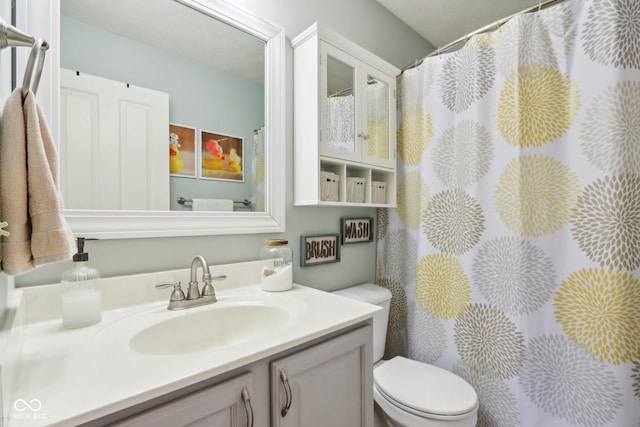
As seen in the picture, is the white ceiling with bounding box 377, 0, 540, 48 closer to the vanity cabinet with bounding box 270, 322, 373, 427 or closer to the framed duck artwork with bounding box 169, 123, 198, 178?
the framed duck artwork with bounding box 169, 123, 198, 178

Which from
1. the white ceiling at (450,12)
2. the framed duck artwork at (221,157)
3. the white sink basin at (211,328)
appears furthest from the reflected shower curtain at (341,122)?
the white ceiling at (450,12)

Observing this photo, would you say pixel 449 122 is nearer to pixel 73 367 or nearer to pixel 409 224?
pixel 409 224

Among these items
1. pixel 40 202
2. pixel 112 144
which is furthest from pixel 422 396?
pixel 112 144

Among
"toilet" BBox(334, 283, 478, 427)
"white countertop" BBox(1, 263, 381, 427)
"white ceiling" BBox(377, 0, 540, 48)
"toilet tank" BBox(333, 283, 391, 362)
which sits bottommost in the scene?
"toilet" BBox(334, 283, 478, 427)

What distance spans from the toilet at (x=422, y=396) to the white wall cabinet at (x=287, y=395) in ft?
0.82

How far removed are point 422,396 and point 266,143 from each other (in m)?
1.24

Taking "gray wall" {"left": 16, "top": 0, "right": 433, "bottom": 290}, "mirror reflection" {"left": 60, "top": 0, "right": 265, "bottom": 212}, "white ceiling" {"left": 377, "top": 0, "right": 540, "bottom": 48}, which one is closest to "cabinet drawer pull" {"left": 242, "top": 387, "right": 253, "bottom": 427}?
"gray wall" {"left": 16, "top": 0, "right": 433, "bottom": 290}

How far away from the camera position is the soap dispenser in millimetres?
771

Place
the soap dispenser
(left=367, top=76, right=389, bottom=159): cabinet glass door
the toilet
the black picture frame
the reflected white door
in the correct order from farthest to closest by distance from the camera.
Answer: (left=367, top=76, right=389, bottom=159): cabinet glass door
the black picture frame
the toilet
the reflected white door
the soap dispenser

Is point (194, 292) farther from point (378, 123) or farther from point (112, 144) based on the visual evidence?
point (378, 123)

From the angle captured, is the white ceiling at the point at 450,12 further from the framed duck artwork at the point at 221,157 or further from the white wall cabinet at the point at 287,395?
the white wall cabinet at the point at 287,395

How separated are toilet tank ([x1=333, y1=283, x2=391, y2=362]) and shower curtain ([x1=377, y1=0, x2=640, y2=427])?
0.20 m

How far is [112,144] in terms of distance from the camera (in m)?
0.96

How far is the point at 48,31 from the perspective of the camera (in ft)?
2.78
